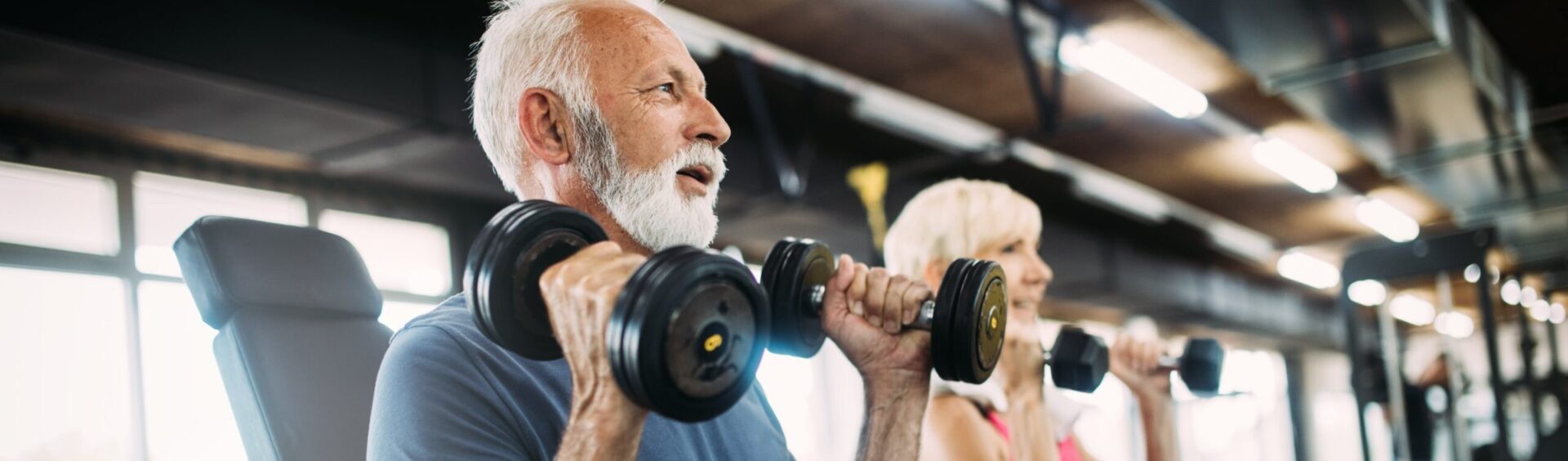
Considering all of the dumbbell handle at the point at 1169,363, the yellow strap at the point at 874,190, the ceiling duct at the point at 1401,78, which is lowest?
the dumbbell handle at the point at 1169,363

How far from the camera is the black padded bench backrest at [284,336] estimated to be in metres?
1.54

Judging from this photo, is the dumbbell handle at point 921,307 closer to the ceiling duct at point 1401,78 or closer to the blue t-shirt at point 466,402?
the blue t-shirt at point 466,402

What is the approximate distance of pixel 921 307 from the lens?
5.05 feet

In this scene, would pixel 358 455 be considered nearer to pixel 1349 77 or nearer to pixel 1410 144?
pixel 1349 77

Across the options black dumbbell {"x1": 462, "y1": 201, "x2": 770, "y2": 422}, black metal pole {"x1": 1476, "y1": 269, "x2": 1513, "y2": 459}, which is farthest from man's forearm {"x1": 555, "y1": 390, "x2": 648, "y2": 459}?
black metal pole {"x1": 1476, "y1": 269, "x2": 1513, "y2": 459}

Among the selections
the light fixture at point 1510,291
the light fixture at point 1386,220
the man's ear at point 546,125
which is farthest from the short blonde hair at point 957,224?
the light fixture at point 1386,220

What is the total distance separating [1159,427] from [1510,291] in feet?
19.8

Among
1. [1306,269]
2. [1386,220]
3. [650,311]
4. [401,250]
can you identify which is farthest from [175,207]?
[1306,269]

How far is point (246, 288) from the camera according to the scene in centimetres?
161

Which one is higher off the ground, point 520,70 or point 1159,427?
point 520,70

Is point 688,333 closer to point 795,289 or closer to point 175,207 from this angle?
point 795,289

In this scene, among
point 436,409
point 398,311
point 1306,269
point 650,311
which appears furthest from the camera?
point 1306,269

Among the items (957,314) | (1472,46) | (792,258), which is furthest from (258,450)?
(1472,46)

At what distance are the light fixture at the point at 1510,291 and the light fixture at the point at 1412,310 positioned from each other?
762cm
